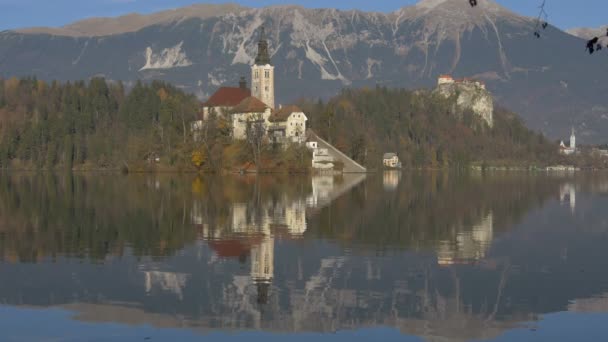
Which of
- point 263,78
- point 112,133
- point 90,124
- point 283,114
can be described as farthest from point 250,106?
point 90,124

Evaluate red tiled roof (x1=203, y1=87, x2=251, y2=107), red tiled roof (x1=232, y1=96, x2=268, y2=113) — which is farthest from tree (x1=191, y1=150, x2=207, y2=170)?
red tiled roof (x1=203, y1=87, x2=251, y2=107)

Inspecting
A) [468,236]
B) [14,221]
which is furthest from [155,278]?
[14,221]

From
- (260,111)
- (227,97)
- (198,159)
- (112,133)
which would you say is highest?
(227,97)

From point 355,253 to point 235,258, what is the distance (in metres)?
4.23

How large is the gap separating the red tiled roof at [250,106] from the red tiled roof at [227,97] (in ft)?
20.3

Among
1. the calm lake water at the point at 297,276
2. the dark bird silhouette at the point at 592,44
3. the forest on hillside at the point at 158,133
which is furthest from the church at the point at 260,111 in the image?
the dark bird silhouette at the point at 592,44

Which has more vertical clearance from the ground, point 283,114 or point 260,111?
point 260,111

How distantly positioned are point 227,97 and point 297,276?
12793 cm

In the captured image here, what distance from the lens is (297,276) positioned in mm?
24625

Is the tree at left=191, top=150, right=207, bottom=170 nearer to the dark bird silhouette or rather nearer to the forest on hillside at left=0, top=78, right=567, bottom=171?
the forest on hillside at left=0, top=78, right=567, bottom=171

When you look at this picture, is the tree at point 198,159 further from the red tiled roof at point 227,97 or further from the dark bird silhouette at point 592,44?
the dark bird silhouette at point 592,44

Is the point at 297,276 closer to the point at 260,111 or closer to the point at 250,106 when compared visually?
the point at 260,111

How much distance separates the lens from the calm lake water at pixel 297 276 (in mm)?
18750

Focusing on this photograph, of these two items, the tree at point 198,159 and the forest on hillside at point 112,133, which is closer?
the tree at point 198,159
